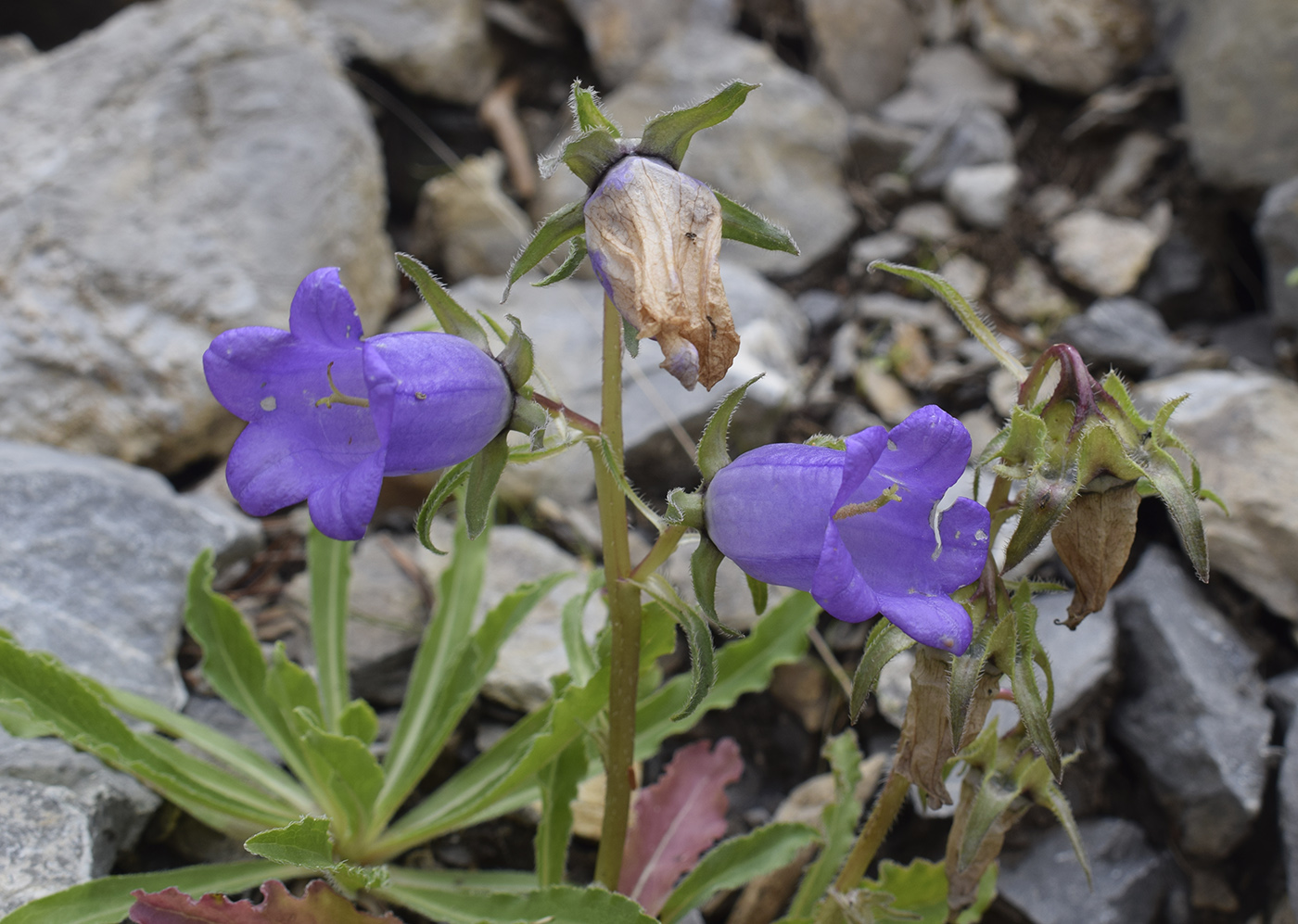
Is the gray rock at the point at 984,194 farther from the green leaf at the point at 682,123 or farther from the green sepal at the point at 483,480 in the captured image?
the green sepal at the point at 483,480

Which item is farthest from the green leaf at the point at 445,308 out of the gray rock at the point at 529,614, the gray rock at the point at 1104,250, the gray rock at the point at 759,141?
the gray rock at the point at 1104,250

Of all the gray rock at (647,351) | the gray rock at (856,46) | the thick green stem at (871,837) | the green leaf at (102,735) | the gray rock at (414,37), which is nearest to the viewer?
the thick green stem at (871,837)

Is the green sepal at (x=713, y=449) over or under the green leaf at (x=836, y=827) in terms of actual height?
over

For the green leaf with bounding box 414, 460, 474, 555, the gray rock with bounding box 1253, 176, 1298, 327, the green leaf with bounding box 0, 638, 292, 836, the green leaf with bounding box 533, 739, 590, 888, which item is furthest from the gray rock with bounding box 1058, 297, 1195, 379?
the green leaf with bounding box 0, 638, 292, 836

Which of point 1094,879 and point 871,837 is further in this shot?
point 1094,879

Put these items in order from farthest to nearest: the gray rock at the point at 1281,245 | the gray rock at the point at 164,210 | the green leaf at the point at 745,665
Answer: the gray rock at the point at 1281,245 < the gray rock at the point at 164,210 < the green leaf at the point at 745,665

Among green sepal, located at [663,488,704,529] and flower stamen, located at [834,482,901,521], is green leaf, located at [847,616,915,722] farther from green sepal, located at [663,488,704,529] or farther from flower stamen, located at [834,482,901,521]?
green sepal, located at [663,488,704,529]

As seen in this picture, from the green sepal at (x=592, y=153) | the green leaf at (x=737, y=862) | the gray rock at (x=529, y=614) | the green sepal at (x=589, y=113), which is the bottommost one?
the gray rock at (x=529, y=614)

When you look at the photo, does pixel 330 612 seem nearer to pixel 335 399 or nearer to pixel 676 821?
pixel 676 821

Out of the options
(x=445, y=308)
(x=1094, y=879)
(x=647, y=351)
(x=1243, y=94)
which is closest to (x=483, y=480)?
(x=445, y=308)
